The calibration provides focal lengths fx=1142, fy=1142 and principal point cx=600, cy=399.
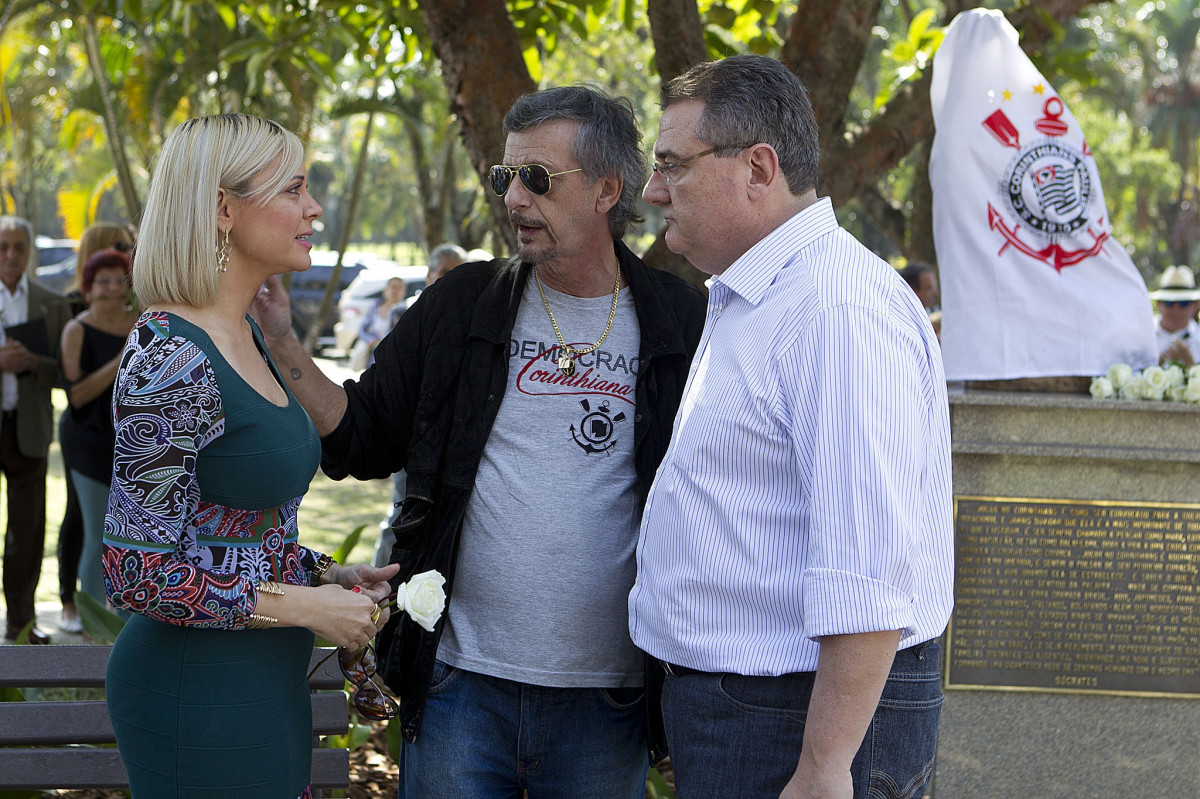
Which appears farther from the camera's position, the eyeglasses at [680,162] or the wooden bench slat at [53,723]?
the wooden bench slat at [53,723]

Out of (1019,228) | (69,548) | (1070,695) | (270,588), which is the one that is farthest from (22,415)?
(1070,695)

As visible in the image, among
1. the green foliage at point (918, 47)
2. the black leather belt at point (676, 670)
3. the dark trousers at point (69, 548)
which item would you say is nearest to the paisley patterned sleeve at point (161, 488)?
the black leather belt at point (676, 670)

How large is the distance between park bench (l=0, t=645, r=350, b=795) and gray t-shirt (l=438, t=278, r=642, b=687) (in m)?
0.80

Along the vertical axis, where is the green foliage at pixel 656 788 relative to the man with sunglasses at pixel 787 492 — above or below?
below

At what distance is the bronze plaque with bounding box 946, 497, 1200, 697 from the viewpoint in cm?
388

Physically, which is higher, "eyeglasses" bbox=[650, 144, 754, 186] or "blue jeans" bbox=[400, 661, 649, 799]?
"eyeglasses" bbox=[650, 144, 754, 186]

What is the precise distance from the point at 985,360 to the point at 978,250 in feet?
1.31

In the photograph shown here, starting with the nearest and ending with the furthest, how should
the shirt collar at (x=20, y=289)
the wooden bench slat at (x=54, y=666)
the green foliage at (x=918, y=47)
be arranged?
1. the wooden bench slat at (x=54, y=666)
2. the green foliage at (x=918, y=47)
3. the shirt collar at (x=20, y=289)

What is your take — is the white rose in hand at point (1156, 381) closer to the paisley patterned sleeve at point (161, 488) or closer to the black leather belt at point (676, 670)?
the black leather belt at point (676, 670)

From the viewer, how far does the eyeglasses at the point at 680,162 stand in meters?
1.95

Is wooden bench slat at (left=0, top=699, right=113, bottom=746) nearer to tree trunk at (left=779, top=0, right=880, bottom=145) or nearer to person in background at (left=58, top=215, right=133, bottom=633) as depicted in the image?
tree trunk at (left=779, top=0, right=880, bottom=145)

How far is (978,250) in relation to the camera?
4137mm

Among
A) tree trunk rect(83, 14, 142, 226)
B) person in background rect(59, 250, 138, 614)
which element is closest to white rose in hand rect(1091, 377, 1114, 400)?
person in background rect(59, 250, 138, 614)

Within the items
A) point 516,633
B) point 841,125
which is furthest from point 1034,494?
point 516,633
